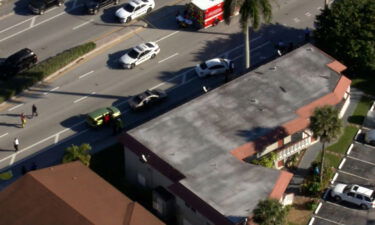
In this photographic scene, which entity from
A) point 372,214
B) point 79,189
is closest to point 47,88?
point 79,189

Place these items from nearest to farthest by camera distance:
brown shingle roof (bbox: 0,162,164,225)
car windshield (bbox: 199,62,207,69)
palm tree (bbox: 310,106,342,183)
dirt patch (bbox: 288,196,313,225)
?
1. brown shingle roof (bbox: 0,162,164,225)
2. palm tree (bbox: 310,106,342,183)
3. dirt patch (bbox: 288,196,313,225)
4. car windshield (bbox: 199,62,207,69)

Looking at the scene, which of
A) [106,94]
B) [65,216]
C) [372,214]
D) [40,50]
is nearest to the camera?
[65,216]

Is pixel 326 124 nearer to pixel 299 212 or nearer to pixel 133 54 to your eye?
pixel 299 212

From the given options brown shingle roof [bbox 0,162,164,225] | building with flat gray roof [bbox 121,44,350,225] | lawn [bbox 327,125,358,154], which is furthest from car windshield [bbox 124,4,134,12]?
lawn [bbox 327,125,358,154]

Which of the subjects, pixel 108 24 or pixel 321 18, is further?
pixel 108 24

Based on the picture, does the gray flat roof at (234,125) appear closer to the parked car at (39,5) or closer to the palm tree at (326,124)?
the palm tree at (326,124)

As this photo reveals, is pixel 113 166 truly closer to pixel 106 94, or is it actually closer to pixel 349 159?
pixel 106 94

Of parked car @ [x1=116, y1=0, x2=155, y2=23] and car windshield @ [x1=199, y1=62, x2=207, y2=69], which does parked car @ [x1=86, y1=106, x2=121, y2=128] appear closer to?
car windshield @ [x1=199, y1=62, x2=207, y2=69]
